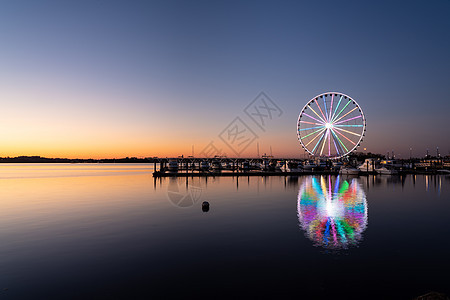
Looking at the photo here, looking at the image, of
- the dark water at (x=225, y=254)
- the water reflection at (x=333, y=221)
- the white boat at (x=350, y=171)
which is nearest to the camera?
the dark water at (x=225, y=254)

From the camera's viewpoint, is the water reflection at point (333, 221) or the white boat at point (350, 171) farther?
the white boat at point (350, 171)

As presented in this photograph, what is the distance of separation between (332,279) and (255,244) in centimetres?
594

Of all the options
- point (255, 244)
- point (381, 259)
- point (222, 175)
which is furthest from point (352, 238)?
point (222, 175)

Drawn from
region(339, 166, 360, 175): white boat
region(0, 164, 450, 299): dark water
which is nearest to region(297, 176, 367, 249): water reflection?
region(0, 164, 450, 299): dark water

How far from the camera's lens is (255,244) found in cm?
1712

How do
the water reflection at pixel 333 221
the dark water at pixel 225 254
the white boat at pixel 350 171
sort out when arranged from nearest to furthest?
the dark water at pixel 225 254 < the water reflection at pixel 333 221 < the white boat at pixel 350 171

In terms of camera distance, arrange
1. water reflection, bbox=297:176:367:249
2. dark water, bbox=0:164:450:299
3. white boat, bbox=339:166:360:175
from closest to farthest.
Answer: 1. dark water, bbox=0:164:450:299
2. water reflection, bbox=297:176:367:249
3. white boat, bbox=339:166:360:175

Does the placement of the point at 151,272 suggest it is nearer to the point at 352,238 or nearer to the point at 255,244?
the point at 255,244

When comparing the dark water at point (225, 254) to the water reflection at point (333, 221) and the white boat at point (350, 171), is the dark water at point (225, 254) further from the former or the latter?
the white boat at point (350, 171)

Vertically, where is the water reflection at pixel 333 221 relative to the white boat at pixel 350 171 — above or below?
below

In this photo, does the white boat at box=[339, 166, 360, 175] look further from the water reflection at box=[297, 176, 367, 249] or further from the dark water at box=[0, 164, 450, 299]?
the dark water at box=[0, 164, 450, 299]

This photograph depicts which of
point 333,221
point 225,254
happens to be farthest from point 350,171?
point 225,254

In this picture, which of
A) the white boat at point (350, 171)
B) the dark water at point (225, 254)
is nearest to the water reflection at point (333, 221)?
the dark water at point (225, 254)

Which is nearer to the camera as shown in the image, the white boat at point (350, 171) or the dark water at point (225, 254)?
Result: the dark water at point (225, 254)
